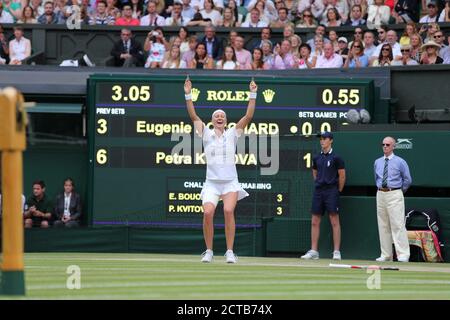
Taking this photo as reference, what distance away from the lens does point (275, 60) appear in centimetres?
2253

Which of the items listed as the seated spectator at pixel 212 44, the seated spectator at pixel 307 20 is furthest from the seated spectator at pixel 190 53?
the seated spectator at pixel 307 20

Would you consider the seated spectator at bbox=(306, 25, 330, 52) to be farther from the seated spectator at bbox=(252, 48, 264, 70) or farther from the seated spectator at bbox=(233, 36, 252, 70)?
the seated spectator at bbox=(233, 36, 252, 70)

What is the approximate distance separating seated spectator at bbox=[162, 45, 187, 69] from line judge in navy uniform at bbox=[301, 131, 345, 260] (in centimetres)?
449

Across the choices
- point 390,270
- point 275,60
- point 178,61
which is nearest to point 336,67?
point 275,60

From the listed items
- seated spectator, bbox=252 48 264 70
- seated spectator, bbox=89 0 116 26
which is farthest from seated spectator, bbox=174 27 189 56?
seated spectator, bbox=89 0 116 26

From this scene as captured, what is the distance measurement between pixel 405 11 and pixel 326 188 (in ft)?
18.7

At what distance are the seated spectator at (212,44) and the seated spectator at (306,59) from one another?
5.61ft

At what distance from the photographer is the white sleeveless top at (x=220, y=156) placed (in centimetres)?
1540

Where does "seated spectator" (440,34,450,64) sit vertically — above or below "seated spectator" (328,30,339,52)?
below

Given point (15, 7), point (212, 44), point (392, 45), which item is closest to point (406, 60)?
point (392, 45)

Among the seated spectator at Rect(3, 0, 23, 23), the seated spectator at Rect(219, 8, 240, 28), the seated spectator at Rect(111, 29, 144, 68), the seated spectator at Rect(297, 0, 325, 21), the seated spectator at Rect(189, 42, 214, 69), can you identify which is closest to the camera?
the seated spectator at Rect(189, 42, 214, 69)

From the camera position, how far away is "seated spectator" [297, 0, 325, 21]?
24031 mm

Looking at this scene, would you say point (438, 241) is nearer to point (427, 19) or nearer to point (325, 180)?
point (325, 180)
